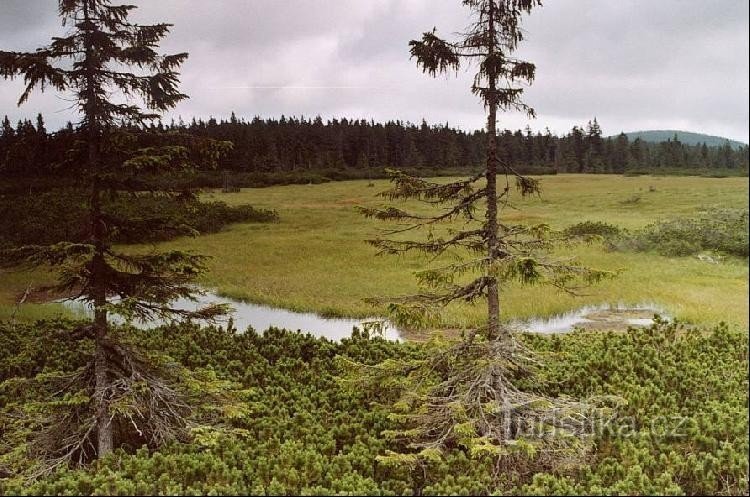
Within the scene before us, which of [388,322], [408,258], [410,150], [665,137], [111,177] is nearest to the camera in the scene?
[111,177]

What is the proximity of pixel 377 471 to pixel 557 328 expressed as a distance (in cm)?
818

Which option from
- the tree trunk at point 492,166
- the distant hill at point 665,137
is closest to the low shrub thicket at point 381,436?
the tree trunk at point 492,166

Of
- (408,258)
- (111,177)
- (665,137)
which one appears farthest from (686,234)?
(111,177)

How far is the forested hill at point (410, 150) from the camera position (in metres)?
15.6

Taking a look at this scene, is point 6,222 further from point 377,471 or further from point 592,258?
point 592,258

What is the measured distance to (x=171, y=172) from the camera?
8055 mm

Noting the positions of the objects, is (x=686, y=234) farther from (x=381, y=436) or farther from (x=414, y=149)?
(x=381, y=436)

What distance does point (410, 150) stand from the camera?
17.8 meters

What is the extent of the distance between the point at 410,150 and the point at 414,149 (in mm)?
464

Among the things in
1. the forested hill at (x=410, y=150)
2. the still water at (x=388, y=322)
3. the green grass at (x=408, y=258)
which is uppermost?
the forested hill at (x=410, y=150)

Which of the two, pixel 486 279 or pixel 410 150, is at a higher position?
pixel 410 150

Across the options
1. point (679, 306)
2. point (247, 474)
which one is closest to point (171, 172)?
point (247, 474)

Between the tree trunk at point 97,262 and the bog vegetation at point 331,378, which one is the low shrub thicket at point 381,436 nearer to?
the bog vegetation at point 331,378

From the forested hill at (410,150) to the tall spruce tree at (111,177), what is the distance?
578 centimetres
